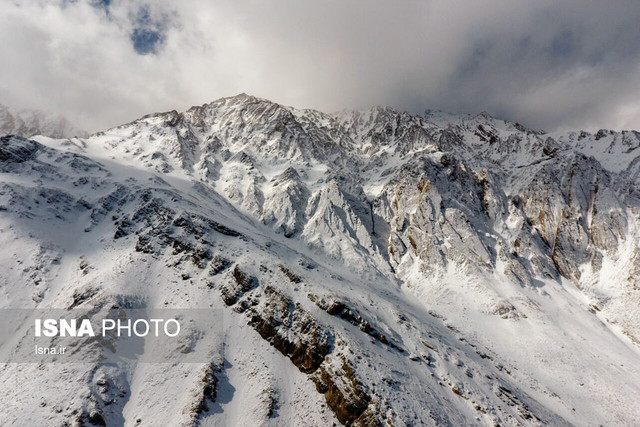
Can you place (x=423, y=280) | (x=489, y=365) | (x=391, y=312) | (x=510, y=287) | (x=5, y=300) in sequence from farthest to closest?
(x=423, y=280) < (x=510, y=287) < (x=391, y=312) < (x=489, y=365) < (x=5, y=300)

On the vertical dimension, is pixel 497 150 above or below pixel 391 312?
above

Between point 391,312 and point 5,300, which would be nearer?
point 5,300

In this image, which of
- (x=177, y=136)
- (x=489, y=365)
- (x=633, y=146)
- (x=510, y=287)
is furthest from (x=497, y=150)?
(x=177, y=136)

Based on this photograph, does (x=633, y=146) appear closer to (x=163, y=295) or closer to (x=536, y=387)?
(x=536, y=387)

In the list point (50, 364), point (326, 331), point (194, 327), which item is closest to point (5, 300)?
point (50, 364)

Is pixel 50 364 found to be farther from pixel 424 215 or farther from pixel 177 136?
pixel 177 136

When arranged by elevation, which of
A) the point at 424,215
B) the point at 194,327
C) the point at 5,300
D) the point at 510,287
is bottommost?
the point at 5,300

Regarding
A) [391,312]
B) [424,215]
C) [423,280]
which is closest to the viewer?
[391,312]
